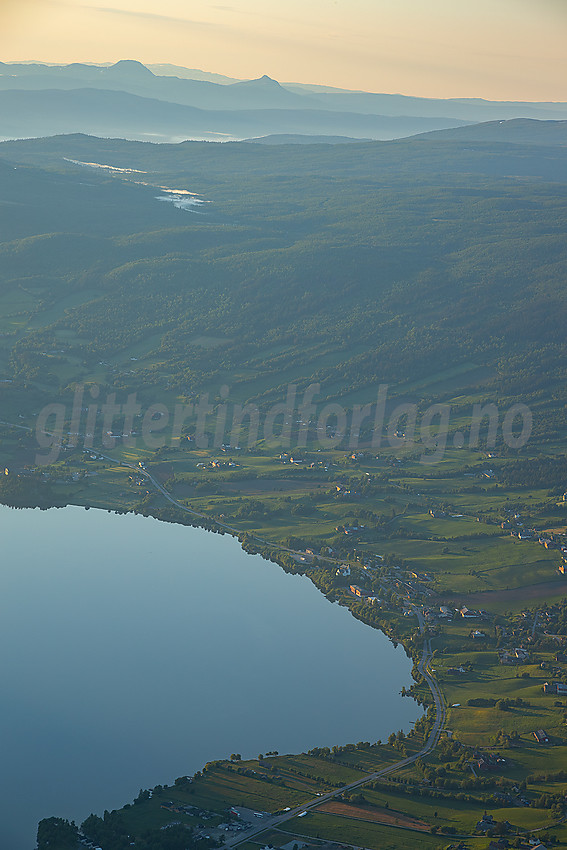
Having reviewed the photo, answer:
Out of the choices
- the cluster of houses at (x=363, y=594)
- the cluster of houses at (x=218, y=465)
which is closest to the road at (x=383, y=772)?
the cluster of houses at (x=363, y=594)

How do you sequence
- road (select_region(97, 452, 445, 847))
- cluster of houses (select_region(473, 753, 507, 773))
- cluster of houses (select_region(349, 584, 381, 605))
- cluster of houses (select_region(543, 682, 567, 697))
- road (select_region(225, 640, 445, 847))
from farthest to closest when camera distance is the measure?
cluster of houses (select_region(349, 584, 381, 605))
cluster of houses (select_region(543, 682, 567, 697))
cluster of houses (select_region(473, 753, 507, 773))
road (select_region(97, 452, 445, 847))
road (select_region(225, 640, 445, 847))

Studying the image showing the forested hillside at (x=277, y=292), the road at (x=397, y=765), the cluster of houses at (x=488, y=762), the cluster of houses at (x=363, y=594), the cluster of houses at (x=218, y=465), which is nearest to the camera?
the road at (x=397, y=765)

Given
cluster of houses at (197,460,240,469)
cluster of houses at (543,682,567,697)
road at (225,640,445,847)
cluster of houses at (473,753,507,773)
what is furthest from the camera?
cluster of houses at (197,460,240,469)

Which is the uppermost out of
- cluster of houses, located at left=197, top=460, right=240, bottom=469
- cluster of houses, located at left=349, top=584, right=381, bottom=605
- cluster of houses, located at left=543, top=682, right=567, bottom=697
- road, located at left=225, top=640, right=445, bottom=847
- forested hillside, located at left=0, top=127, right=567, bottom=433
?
forested hillside, located at left=0, top=127, right=567, bottom=433

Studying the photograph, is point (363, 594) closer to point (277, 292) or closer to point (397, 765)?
point (397, 765)

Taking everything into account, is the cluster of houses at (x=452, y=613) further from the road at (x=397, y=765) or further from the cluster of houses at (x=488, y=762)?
the cluster of houses at (x=488, y=762)

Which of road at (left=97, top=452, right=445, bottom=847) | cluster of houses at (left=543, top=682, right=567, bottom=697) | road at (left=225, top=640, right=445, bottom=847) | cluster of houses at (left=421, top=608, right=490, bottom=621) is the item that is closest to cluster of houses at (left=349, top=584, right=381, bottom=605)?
road at (left=97, top=452, right=445, bottom=847)

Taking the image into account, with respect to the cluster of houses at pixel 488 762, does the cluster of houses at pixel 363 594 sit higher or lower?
higher

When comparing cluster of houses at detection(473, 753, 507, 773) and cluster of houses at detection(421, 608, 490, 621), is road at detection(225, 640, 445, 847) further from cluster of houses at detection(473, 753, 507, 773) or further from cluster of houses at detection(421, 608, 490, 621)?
cluster of houses at detection(421, 608, 490, 621)

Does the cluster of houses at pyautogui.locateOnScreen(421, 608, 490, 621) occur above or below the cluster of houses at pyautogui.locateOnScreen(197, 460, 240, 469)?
below

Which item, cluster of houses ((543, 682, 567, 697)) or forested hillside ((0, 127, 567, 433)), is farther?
forested hillside ((0, 127, 567, 433))

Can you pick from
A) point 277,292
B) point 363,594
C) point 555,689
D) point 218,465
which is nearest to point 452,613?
point 363,594

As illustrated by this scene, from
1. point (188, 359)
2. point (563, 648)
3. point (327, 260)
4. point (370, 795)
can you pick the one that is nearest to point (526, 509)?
point (563, 648)
